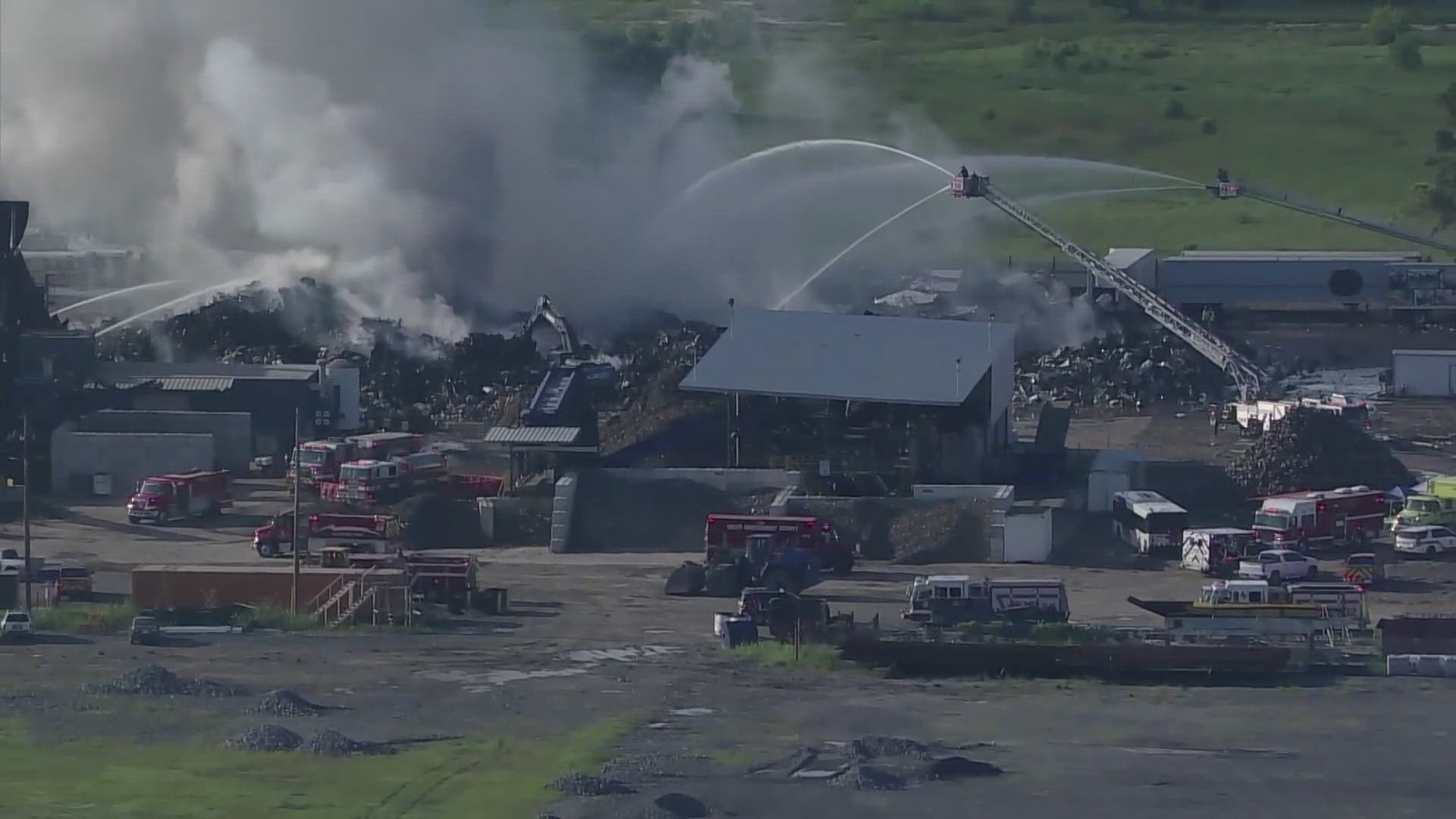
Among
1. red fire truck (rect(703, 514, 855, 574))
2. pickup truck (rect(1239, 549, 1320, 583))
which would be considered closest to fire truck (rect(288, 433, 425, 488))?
red fire truck (rect(703, 514, 855, 574))

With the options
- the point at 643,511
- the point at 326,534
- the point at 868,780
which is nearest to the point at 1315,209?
the point at 643,511

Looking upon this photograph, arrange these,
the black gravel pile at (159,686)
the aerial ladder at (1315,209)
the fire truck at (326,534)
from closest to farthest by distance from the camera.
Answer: the black gravel pile at (159,686)
the fire truck at (326,534)
the aerial ladder at (1315,209)

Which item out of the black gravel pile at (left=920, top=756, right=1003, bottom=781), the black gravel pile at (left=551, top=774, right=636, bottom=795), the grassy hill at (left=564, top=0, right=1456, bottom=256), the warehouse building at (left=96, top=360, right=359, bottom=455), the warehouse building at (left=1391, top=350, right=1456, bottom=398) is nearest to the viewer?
the black gravel pile at (left=551, top=774, right=636, bottom=795)

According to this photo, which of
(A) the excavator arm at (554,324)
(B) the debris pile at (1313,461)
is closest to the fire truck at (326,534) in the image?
(B) the debris pile at (1313,461)

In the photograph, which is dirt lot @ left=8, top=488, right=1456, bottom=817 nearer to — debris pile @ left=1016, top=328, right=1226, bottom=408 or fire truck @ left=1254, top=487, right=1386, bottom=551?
fire truck @ left=1254, top=487, right=1386, bottom=551

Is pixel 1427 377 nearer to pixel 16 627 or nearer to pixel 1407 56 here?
pixel 16 627

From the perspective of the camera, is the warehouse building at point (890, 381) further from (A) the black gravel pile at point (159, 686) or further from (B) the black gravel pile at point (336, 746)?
(B) the black gravel pile at point (336, 746)
